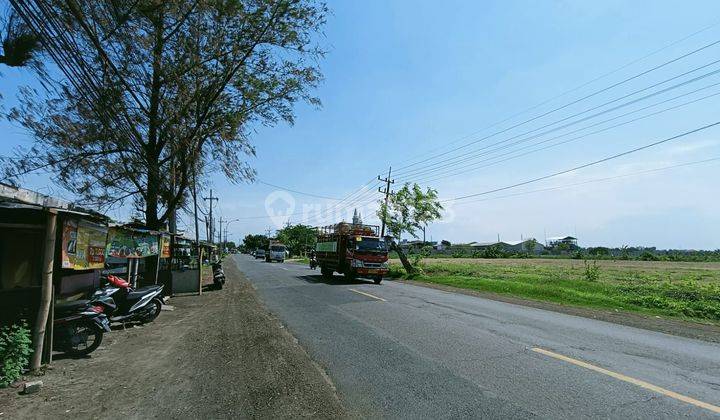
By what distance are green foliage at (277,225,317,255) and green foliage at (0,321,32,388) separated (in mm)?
97489

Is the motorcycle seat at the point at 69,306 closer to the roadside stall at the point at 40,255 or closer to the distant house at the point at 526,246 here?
the roadside stall at the point at 40,255

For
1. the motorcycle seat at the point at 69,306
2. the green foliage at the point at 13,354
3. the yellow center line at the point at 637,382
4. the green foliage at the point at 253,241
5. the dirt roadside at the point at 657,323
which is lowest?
the dirt roadside at the point at 657,323

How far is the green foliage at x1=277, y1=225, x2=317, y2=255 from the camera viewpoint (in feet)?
358

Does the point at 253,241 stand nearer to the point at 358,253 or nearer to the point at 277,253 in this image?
the point at 277,253

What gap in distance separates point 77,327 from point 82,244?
1.85 metres

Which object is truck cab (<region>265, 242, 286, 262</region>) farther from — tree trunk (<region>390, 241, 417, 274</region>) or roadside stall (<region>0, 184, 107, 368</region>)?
roadside stall (<region>0, 184, 107, 368</region>)

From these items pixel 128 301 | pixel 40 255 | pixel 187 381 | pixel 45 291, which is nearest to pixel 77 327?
pixel 45 291

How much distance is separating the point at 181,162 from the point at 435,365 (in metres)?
13.6

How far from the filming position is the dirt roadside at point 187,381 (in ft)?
17.0

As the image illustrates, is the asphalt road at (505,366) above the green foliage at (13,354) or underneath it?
underneath

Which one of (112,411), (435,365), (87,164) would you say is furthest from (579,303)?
(87,164)

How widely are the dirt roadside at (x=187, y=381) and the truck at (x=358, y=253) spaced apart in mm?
14317

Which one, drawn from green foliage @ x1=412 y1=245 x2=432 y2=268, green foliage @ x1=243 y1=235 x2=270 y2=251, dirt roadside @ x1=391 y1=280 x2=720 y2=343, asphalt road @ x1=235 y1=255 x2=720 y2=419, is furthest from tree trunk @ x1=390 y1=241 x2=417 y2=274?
green foliage @ x1=243 y1=235 x2=270 y2=251

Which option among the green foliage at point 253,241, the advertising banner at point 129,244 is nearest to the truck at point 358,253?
the advertising banner at point 129,244
